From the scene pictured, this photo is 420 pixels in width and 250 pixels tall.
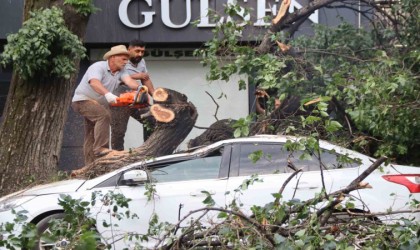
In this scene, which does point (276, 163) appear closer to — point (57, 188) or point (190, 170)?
point (190, 170)

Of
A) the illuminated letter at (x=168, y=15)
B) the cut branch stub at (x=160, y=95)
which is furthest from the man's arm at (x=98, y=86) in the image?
the illuminated letter at (x=168, y=15)

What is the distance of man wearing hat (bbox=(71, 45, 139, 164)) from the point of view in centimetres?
1242

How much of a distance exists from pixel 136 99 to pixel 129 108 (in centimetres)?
59

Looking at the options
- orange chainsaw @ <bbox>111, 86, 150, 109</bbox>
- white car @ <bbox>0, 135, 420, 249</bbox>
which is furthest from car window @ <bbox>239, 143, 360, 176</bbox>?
orange chainsaw @ <bbox>111, 86, 150, 109</bbox>

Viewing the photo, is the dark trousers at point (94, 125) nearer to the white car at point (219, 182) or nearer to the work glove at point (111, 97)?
the work glove at point (111, 97)

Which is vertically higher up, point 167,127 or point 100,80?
point 100,80

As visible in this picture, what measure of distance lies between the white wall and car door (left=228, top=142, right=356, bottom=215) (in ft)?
23.1

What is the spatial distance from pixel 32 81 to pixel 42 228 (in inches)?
143

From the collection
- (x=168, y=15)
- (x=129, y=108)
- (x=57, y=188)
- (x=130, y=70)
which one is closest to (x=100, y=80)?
(x=129, y=108)

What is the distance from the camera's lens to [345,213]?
5492 millimetres

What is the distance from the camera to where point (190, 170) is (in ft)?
30.4

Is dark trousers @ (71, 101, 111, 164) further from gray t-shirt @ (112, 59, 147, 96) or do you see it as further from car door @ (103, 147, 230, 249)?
car door @ (103, 147, 230, 249)

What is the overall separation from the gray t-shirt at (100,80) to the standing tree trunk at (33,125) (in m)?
0.58

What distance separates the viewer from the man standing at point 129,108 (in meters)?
12.5
